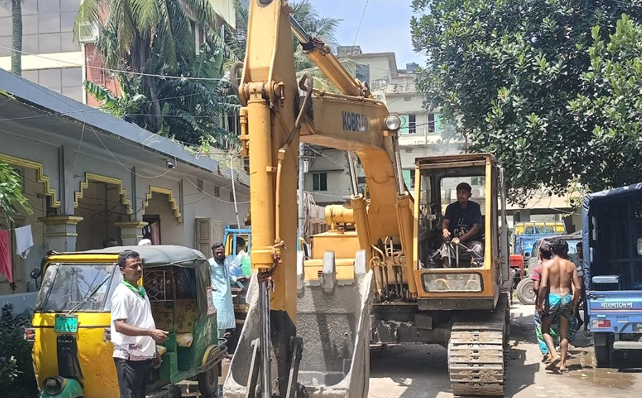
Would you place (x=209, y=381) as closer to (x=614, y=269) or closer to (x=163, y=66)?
(x=614, y=269)

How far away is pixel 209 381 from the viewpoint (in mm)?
8188

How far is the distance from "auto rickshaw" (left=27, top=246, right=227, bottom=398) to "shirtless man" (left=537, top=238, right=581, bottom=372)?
177 inches

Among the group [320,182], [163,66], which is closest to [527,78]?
[163,66]

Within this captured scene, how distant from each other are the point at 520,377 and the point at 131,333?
564 cm

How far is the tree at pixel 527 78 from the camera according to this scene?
1159 cm

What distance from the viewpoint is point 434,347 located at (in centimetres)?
1136

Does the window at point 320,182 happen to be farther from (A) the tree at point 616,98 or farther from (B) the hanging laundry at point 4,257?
(B) the hanging laundry at point 4,257

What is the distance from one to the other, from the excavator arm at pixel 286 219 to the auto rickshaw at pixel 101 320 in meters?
1.15

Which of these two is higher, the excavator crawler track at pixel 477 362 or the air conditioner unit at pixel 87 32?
the air conditioner unit at pixel 87 32

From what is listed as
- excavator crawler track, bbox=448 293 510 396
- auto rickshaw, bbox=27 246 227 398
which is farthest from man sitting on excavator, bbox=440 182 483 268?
auto rickshaw, bbox=27 246 227 398

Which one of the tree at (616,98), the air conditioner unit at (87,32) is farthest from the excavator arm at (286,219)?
the air conditioner unit at (87,32)

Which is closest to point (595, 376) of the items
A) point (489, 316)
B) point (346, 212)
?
point (489, 316)

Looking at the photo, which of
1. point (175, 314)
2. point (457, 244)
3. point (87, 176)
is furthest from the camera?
point (87, 176)

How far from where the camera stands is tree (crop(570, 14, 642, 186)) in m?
10.5
